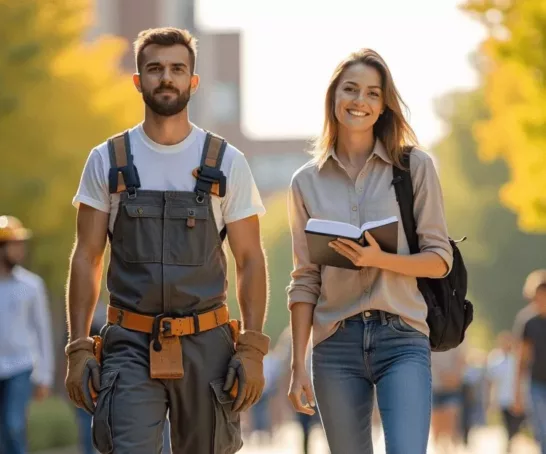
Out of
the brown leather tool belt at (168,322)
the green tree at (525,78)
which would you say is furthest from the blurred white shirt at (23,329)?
the green tree at (525,78)

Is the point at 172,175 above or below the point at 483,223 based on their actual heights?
above

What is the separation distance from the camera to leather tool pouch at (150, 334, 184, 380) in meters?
7.79

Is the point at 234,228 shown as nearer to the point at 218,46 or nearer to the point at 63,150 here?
the point at 63,150

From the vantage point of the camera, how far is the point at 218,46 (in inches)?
4264

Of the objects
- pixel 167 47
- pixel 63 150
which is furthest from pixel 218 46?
pixel 167 47

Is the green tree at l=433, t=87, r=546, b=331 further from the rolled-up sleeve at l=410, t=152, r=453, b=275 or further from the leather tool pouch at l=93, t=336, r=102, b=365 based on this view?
the leather tool pouch at l=93, t=336, r=102, b=365

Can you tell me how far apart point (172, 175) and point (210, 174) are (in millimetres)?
165

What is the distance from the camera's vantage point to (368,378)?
7.88 m

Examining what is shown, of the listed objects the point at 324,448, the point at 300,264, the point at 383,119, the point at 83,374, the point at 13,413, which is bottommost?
the point at 324,448

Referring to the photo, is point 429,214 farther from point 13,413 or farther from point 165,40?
point 13,413

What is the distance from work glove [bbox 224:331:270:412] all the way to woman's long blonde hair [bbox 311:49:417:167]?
0.85 meters

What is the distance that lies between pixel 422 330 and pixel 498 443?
21.6m

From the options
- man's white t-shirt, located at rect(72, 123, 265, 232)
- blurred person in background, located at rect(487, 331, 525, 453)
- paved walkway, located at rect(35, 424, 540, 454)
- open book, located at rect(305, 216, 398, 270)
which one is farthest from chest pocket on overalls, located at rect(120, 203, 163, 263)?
paved walkway, located at rect(35, 424, 540, 454)

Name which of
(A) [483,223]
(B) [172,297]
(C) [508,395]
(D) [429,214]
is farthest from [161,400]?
(A) [483,223]
